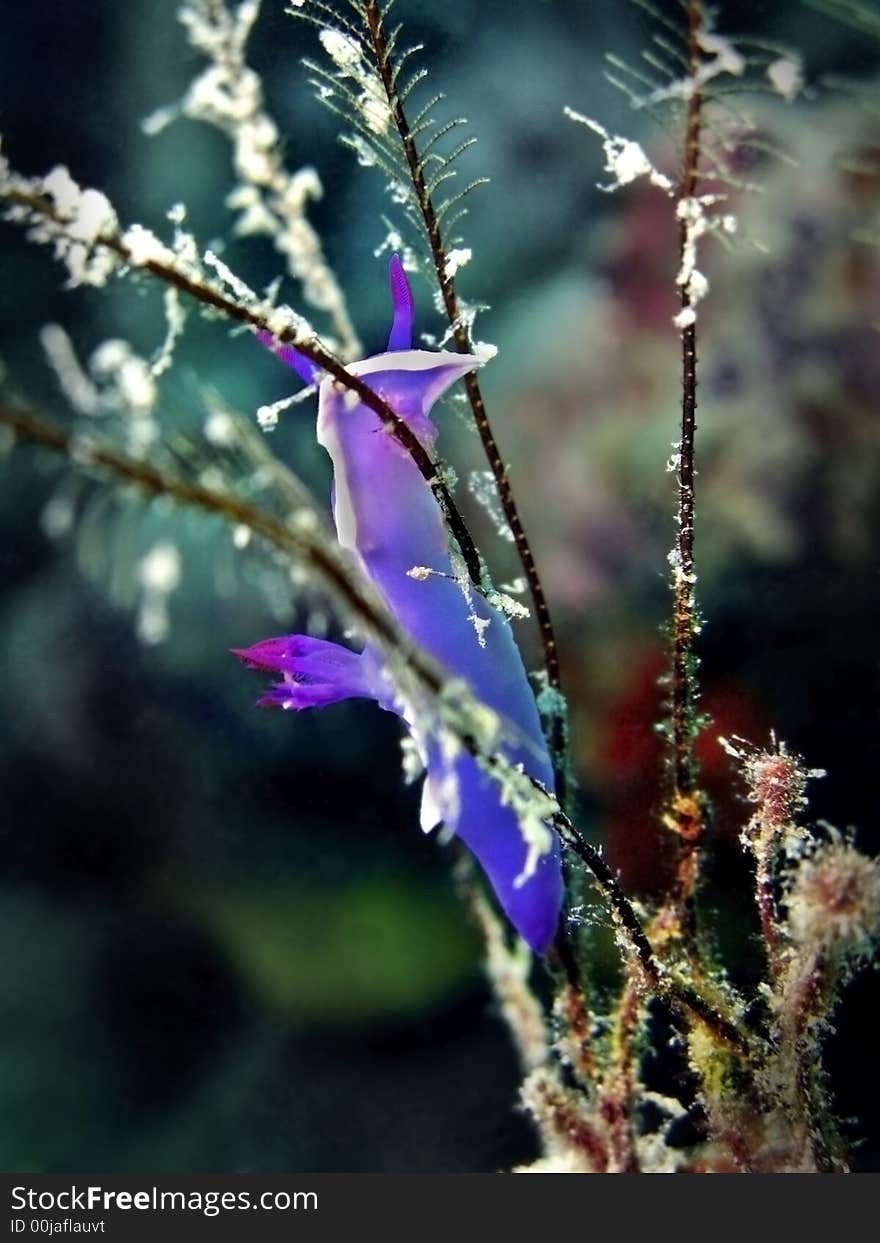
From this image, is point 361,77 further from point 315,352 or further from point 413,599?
point 413,599

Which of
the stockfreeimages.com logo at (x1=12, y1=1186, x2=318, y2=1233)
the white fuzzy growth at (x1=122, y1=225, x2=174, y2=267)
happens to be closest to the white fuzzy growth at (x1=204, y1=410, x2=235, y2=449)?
the white fuzzy growth at (x1=122, y1=225, x2=174, y2=267)

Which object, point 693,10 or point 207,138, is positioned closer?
point 693,10

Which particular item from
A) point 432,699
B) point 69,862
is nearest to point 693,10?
point 432,699

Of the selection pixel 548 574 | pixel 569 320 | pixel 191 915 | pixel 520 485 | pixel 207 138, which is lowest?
pixel 191 915

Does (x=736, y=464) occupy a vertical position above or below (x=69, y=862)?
above

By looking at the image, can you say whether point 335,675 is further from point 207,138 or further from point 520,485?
point 207,138

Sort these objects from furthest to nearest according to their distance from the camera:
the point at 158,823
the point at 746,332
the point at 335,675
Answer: the point at 158,823 < the point at 746,332 < the point at 335,675

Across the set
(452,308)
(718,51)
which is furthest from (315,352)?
(718,51)

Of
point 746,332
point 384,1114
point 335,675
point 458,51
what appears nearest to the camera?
point 335,675
